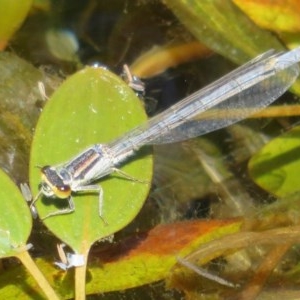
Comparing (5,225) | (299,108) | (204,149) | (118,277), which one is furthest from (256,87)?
(5,225)

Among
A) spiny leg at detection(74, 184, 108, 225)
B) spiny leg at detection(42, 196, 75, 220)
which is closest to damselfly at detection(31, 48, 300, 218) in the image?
spiny leg at detection(74, 184, 108, 225)

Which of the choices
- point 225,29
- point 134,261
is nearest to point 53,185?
point 134,261

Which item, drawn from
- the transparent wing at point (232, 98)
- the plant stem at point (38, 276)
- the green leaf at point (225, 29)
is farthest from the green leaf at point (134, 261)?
the green leaf at point (225, 29)

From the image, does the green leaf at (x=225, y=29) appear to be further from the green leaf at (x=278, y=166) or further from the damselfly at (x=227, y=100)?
the green leaf at (x=278, y=166)

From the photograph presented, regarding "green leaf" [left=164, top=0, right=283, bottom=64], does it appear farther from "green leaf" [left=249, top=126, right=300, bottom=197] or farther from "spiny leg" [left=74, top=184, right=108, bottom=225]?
"spiny leg" [left=74, top=184, right=108, bottom=225]

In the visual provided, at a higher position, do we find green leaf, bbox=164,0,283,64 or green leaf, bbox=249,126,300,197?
green leaf, bbox=164,0,283,64

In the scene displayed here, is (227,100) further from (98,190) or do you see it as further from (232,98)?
(98,190)
